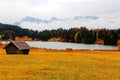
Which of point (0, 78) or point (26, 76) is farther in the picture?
point (26, 76)

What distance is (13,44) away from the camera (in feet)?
265

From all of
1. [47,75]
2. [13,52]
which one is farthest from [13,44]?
[47,75]

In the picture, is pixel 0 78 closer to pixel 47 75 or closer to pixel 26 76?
pixel 26 76

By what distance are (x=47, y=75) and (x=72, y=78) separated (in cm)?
410

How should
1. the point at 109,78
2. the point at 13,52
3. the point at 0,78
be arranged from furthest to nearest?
1. the point at 13,52
2. the point at 109,78
3. the point at 0,78

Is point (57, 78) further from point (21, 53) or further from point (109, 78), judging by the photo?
point (21, 53)

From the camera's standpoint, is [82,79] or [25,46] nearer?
[82,79]

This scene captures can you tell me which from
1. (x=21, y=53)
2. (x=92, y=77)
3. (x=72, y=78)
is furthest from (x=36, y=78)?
(x=21, y=53)

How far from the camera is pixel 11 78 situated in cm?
3616

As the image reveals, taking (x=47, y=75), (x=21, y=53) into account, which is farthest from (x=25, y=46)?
(x=47, y=75)

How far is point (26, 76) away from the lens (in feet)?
126

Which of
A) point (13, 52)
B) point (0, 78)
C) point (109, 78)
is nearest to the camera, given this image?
point (0, 78)

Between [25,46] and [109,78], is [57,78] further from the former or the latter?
[25,46]

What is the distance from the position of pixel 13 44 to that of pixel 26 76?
43349 millimetres
